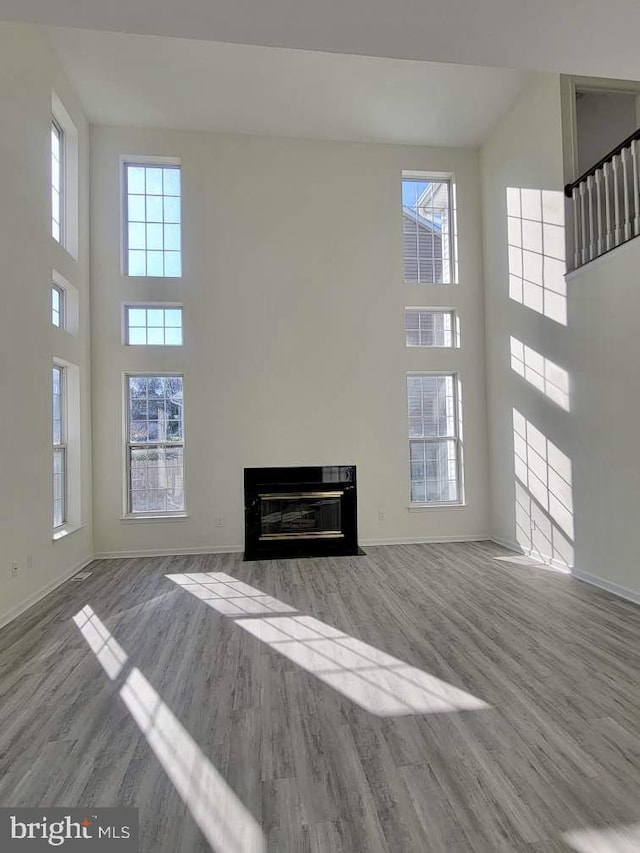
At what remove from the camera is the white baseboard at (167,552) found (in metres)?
5.47

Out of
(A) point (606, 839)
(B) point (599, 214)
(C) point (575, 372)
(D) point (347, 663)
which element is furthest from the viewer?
(C) point (575, 372)

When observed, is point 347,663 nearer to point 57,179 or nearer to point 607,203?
point 607,203

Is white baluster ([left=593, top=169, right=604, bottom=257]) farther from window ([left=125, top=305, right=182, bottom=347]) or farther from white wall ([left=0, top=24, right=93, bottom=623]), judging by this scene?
white wall ([left=0, top=24, right=93, bottom=623])

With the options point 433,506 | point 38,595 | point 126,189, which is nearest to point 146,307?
point 126,189

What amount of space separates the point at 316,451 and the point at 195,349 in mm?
1916

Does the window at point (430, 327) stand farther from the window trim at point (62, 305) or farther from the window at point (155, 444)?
the window trim at point (62, 305)

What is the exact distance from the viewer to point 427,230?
6270 mm

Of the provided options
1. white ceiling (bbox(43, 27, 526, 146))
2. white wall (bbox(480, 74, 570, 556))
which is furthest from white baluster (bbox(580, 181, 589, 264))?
white ceiling (bbox(43, 27, 526, 146))

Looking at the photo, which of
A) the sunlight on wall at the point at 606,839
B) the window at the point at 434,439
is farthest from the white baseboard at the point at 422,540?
the sunlight on wall at the point at 606,839

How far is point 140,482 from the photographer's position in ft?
18.6

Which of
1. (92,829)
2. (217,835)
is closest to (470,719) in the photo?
(217,835)

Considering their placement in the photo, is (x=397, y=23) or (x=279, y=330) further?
(x=279, y=330)

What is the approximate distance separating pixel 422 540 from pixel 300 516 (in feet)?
5.19

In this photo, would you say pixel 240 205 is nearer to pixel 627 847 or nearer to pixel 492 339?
pixel 492 339
